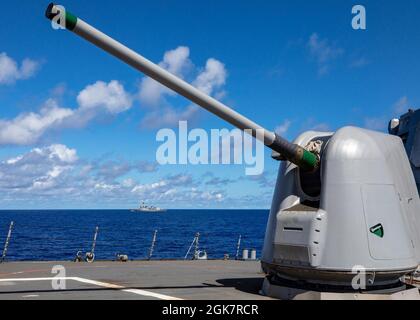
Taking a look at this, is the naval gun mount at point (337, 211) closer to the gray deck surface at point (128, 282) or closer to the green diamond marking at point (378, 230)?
the green diamond marking at point (378, 230)

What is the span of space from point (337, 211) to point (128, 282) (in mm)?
5039

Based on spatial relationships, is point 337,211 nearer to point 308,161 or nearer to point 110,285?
point 308,161

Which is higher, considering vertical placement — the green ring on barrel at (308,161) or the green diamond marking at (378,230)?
the green ring on barrel at (308,161)

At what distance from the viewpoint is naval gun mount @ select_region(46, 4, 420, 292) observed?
851 centimetres

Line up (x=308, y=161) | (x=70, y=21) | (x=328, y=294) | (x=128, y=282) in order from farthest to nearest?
(x=128, y=282), (x=308, y=161), (x=328, y=294), (x=70, y=21)

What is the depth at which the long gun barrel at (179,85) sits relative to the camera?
706cm

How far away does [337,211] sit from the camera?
865cm

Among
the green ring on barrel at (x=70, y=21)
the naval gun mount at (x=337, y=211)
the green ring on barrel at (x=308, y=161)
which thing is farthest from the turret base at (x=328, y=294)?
the green ring on barrel at (x=70, y=21)

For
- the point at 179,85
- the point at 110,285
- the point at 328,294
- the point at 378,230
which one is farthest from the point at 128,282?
the point at 378,230

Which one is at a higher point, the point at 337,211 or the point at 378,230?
the point at 337,211

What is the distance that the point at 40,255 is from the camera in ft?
181

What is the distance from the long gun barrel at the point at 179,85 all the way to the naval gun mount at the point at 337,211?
0.06 ft
